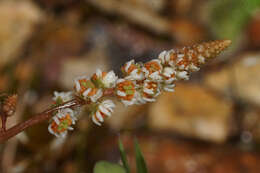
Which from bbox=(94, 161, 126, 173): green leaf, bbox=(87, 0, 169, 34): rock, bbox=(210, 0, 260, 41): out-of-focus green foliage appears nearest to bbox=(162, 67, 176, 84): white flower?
bbox=(94, 161, 126, 173): green leaf

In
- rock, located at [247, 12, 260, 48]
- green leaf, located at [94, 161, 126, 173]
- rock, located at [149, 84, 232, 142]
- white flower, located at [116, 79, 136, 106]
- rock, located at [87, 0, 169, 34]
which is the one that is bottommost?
green leaf, located at [94, 161, 126, 173]

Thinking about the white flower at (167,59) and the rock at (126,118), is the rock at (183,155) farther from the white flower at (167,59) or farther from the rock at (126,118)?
the white flower at (167,59)

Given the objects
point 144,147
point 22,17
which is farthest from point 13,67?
point 144,147

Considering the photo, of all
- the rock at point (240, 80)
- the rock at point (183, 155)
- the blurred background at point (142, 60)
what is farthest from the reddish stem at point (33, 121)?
the rock at point (240, 80)

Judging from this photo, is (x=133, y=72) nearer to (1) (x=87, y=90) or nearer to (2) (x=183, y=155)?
(1) (x=87, y=90)

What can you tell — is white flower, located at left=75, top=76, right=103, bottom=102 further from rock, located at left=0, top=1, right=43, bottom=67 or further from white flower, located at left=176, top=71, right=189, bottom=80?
rock, located at left=0, top=1, right=43, bottom=67

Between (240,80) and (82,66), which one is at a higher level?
(82,66)

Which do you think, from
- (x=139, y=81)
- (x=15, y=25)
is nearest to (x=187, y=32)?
(x=15, y=25)
